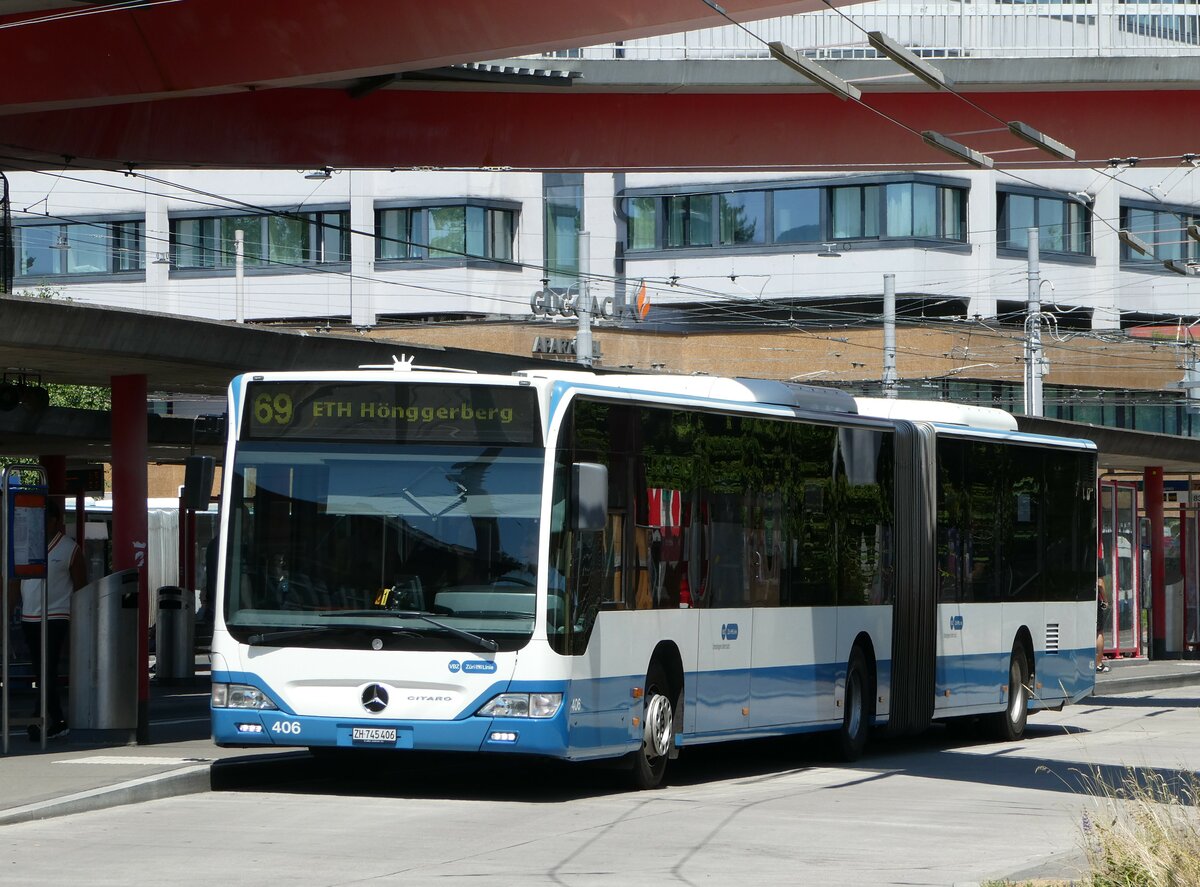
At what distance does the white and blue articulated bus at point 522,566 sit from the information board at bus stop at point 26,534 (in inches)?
117

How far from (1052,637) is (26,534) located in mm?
11604

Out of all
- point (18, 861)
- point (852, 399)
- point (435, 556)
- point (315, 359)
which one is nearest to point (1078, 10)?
point (852, 399)

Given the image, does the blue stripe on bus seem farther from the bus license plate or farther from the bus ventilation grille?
the bus ventilation grille

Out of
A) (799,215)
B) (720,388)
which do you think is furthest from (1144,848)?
(799,215)

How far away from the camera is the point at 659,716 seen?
15250 mm

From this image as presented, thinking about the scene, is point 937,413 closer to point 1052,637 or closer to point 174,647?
point 1052,637

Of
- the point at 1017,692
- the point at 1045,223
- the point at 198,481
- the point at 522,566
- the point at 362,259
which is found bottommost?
the point at 1017,692

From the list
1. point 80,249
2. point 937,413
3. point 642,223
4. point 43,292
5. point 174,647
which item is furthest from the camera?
point 80,249

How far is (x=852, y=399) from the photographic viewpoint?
19.3 m

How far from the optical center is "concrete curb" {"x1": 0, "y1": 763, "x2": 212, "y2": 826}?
12.6 meters

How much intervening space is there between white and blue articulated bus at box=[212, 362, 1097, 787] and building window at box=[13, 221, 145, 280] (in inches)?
2288

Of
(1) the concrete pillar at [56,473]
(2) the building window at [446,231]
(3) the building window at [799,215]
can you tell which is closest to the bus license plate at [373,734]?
(1) the concrete pillar at [56,473]

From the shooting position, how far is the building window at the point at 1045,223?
6856cm

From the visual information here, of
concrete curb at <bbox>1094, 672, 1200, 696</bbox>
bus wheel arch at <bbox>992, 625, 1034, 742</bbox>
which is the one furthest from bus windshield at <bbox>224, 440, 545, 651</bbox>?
concrete curb at <bbox>1094, 672, 1200, 696</bbox>
